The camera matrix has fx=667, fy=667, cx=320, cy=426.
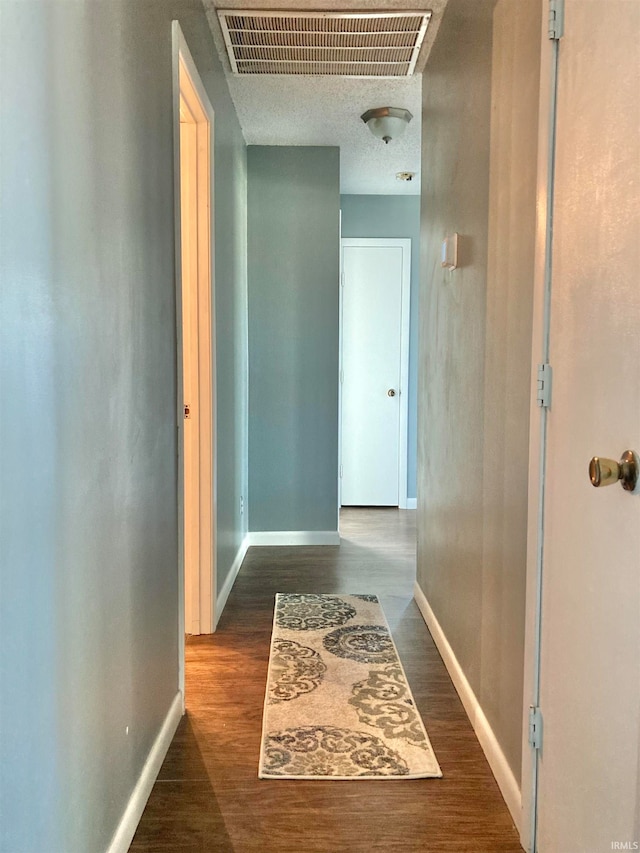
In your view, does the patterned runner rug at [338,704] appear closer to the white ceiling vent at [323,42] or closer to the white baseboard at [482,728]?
the white baseboard at [482,728]


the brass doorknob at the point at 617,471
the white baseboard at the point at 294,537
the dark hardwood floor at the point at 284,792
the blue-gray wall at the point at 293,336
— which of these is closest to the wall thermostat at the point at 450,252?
the brass doorknob at the point at 617,471

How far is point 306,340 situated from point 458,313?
206 cm

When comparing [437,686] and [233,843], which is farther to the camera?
[437,686]

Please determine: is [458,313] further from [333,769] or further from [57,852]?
[57,852]

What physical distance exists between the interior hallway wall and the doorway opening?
0.96 meters

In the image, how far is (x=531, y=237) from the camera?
1.60 metres

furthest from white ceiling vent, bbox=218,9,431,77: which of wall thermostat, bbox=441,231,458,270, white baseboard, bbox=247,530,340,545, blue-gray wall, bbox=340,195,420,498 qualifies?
white baseboard, bbox=247,530,340,545

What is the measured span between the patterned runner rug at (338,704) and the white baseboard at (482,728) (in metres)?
0.17

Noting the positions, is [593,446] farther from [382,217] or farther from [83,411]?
[382,217]

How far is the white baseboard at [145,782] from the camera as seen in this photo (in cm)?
152

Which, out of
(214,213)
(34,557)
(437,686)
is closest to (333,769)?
(437,686)

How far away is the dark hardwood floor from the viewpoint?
1607 mm

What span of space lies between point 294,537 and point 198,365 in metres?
1.92

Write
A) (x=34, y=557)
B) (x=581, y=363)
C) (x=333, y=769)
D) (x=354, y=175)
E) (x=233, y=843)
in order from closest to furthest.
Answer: (x=34, y=557)
(x=581, y=363)
(x=233, y=843)
(x=333, y=769)
(x=354, y=175)
